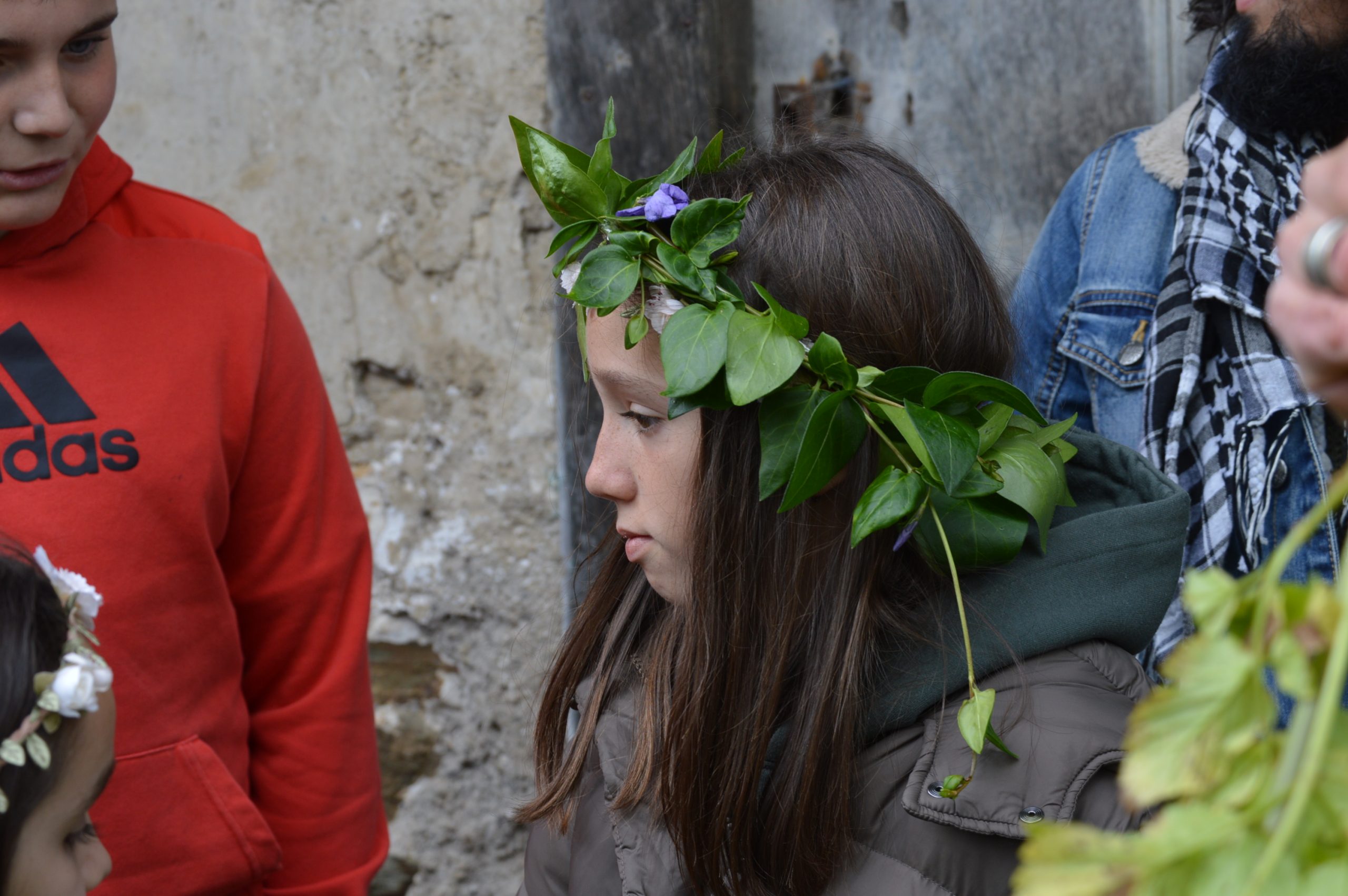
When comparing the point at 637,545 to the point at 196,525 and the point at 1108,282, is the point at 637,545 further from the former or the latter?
the point at 1108,282

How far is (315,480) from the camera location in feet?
5.37

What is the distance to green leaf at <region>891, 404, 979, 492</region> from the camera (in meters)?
1.03

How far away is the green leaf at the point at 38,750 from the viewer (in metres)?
1.02

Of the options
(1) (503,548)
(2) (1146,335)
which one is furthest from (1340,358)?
(1) (503,548)

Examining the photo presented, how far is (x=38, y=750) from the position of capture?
1.03 m

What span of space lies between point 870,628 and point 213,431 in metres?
0.89

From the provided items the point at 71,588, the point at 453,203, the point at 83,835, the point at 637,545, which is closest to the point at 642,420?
the point at 637,545

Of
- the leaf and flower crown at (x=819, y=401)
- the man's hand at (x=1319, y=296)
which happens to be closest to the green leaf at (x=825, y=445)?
the leaf and flower crown at (x=819, y=401)

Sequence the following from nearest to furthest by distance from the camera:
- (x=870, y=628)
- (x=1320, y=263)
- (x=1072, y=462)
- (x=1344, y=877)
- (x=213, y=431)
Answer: (x=1344, y=877) < (x=1320, y=263) < (x=870, y=628) < (x=1072, y=462) < (x=213, y=431)

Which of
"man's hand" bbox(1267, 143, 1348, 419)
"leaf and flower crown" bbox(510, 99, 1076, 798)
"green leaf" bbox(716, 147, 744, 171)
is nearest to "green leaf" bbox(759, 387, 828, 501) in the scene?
"leaf and flower crown" bbox(510, 99, 1076, 798)

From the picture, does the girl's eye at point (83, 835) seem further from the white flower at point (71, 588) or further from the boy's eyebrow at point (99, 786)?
the white flower at point (71, 588)

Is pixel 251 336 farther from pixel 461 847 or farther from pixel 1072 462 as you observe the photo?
pixel 461 847

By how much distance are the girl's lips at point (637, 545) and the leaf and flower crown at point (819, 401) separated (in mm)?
174

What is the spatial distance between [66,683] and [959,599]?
834mm
